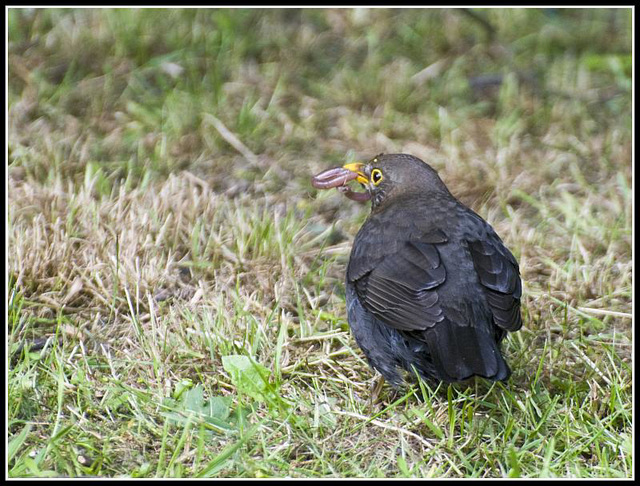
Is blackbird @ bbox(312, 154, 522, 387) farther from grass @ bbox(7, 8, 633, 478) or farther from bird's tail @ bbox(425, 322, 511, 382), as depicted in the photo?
grass @ bbox(7, 8, 633, 478)

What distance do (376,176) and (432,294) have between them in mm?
1253

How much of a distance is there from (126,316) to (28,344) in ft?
1.65

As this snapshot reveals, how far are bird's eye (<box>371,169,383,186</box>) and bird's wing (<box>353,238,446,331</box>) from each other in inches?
33.7

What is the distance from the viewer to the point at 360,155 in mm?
6281

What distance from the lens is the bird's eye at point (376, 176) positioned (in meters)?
5.01

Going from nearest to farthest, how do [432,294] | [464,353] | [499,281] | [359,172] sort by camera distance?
[464,353], [432,294], [499,281], [359,172]

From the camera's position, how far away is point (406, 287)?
401cm

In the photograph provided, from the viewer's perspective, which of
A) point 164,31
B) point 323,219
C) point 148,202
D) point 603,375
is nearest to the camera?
point 603,375

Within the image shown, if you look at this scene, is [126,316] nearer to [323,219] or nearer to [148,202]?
[148,202]

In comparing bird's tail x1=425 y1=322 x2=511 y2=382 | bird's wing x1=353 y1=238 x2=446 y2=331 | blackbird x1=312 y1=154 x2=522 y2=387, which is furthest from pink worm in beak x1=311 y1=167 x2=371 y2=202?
bird's tail x1=425 y1=322 x2=511 y2=382

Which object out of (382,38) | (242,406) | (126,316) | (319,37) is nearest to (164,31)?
(319,37)

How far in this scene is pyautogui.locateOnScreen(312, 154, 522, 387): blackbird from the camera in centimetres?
385

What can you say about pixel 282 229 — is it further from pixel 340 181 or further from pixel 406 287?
pixel 406 287

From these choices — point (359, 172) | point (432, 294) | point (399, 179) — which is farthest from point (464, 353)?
point (359, 172)
